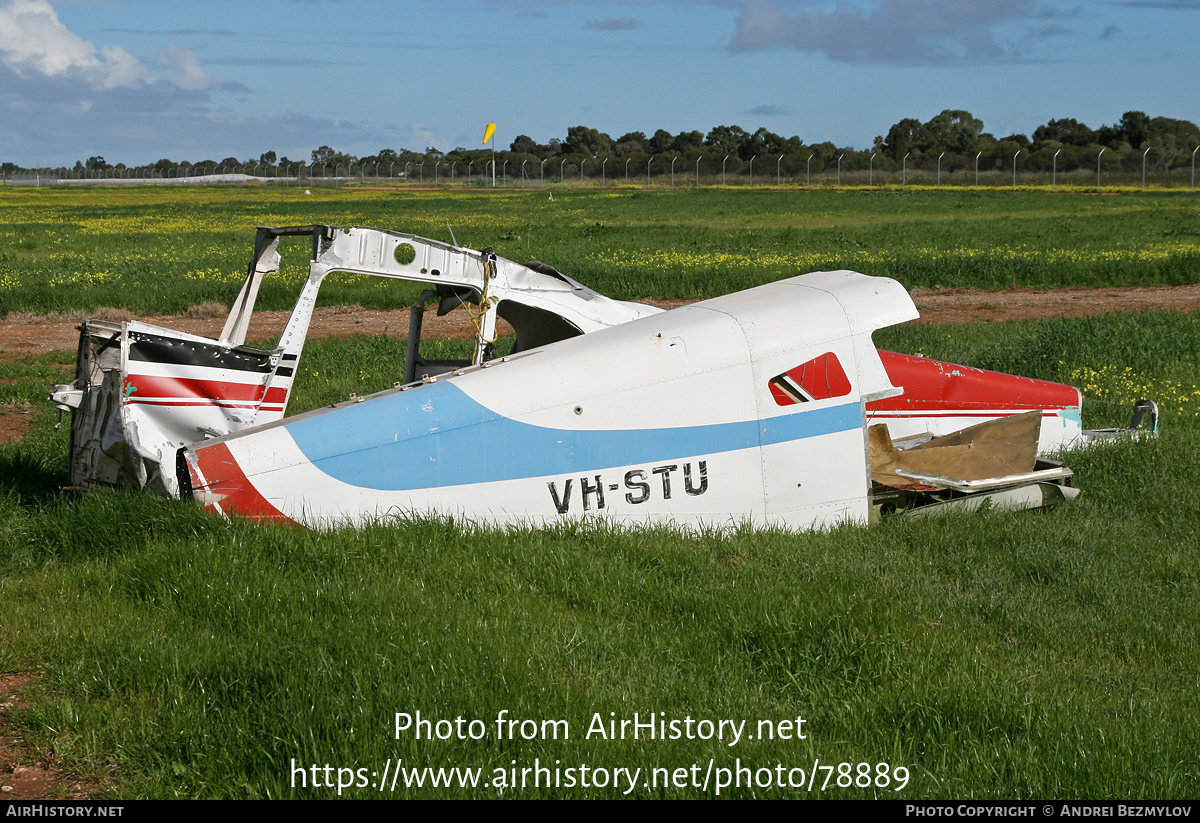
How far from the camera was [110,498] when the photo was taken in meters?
6.23

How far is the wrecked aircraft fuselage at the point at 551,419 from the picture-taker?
19.2 ft

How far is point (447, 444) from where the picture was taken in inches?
232

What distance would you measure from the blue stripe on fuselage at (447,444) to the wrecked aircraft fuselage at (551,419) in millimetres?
11

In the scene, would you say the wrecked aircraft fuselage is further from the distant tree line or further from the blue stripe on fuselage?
the distant tree line

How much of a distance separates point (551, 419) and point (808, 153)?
4343 inches

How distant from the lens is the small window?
257 inches

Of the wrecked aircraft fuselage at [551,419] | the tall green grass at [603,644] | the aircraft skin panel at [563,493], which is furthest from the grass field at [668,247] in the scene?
the tall green grass at [603,644]

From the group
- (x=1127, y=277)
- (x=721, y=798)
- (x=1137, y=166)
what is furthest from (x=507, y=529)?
(x=1137, y=166)

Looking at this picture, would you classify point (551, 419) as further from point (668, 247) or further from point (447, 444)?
point (668, 247)

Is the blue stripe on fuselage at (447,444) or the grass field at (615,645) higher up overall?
the blue stripe on fuselage at (447,444)

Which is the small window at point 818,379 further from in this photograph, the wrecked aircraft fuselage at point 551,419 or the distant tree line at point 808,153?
the distant tree line at point 808,153

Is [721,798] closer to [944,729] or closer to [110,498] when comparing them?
[944,729]

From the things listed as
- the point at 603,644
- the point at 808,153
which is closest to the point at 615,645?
the point at 603,644
